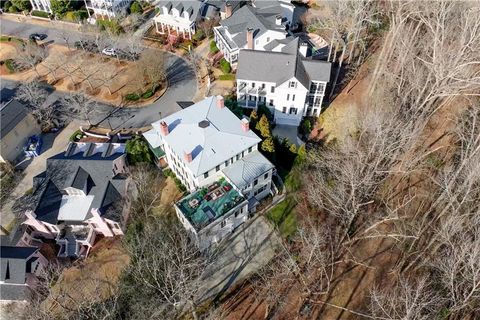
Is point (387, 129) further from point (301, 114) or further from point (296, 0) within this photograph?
point (296, 0)

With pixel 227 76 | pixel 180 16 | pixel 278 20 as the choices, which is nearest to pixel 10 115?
pixel 227 76

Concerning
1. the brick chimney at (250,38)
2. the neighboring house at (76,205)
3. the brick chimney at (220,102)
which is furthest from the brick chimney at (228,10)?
the neighboring house at (76,205)

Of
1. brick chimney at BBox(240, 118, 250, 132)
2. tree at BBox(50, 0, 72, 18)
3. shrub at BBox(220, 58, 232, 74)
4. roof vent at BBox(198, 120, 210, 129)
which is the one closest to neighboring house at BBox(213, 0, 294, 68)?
shrub at BBox(220, 58, 232, 74)

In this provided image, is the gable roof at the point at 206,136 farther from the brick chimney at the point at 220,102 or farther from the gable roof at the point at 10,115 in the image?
the gable roof at the point at 10,115

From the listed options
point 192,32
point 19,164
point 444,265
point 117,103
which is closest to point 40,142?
point 19,164

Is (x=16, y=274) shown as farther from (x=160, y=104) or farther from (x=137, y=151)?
(x=160, y=104)

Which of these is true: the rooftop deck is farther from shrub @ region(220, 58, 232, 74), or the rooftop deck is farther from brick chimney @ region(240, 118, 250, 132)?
shrub @ region(220, 58, 232, 74)
